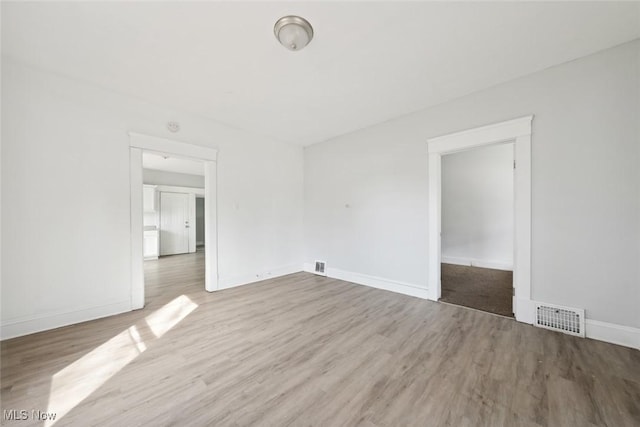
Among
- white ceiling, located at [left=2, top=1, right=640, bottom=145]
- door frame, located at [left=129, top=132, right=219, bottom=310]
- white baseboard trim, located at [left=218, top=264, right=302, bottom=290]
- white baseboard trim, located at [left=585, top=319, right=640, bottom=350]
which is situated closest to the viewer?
white ceiling, located at [left=2, top=1, right=640, bottom=145]

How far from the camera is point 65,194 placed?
2.60 m

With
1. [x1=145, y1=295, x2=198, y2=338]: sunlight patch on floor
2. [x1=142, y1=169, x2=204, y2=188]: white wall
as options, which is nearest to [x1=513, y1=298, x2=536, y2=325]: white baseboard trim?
[x1=145, y1=295, x2=198, y2=338]: sunlight patch on floor

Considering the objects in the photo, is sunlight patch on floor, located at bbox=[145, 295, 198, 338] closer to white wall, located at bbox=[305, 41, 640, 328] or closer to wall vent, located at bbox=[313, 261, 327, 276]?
wall vent, located at bbox=[313, 261, 327, 276]

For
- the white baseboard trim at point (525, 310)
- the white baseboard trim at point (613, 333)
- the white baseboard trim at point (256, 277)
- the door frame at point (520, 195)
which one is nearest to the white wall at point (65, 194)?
the white baseboard trim at point (256, 277)

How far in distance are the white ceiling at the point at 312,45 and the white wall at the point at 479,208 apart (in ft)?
10.6

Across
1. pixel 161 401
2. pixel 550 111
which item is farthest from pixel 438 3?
pixel 161 401

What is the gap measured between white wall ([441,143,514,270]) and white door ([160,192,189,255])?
812 cm

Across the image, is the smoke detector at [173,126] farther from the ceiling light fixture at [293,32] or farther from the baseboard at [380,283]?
the baseboard at [380,283]

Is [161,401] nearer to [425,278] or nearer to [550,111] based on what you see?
[425,278]

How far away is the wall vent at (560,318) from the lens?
2.32 meters

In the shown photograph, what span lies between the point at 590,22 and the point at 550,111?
2.62 feet

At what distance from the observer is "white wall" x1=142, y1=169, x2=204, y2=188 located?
7176 mm

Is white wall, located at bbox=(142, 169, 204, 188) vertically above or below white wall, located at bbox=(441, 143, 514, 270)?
above

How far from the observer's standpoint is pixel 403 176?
3645mm
